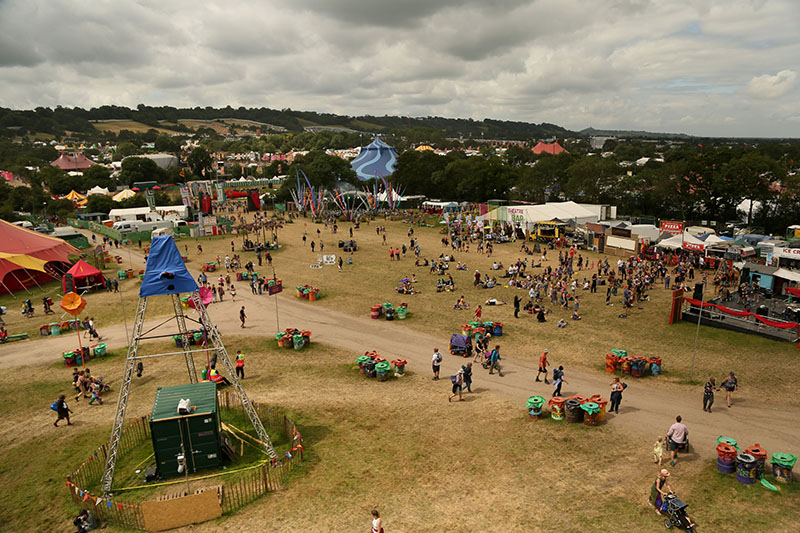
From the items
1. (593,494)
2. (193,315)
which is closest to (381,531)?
(593,494)

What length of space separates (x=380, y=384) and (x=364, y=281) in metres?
16.3

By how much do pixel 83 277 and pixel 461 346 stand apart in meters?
27.8

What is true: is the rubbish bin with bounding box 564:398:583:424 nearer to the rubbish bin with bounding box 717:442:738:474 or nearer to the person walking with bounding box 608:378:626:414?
the person walking with bounding box 608:378:626:414

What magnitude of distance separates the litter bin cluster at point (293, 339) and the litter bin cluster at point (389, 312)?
458 cm

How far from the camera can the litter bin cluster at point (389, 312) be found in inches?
1009

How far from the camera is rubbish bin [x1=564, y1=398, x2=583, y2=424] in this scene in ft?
47.2

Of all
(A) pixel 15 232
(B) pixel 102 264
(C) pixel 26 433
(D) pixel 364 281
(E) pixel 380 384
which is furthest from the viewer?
(B) pixel 102 264

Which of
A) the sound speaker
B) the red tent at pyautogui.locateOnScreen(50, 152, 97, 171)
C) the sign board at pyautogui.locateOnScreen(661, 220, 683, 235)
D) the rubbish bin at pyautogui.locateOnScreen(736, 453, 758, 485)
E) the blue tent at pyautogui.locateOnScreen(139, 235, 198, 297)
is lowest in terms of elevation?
the rubbish bin at pyautogui.locateOnScreen(736, 453, 758, 485)

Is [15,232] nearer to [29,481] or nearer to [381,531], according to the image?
[29,481]

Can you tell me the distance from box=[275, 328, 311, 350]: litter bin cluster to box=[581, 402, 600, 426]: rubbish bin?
12.7m

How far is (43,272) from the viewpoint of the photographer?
35.5m

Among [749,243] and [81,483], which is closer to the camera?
[81,483]

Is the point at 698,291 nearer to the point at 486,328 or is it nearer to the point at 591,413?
the point at 486,328

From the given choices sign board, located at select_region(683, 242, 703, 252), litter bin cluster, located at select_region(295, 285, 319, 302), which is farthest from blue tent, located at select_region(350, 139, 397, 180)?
sign board, located at select_region(683, 242, 703, 252)
